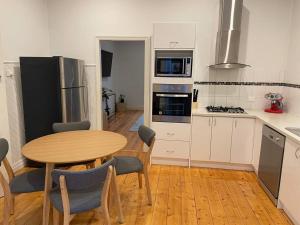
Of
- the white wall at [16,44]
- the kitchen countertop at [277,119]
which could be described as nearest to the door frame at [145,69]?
the kitchen countertop at [277,119]

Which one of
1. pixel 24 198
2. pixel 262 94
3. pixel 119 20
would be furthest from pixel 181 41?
pixel 24 198

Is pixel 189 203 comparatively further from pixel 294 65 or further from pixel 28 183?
pixel 294 65

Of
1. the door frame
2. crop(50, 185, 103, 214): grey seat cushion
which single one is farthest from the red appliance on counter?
crop(50, 185, 103, 214): grey seat cushion

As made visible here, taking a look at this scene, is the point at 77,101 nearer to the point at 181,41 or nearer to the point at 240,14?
the point at 181,41

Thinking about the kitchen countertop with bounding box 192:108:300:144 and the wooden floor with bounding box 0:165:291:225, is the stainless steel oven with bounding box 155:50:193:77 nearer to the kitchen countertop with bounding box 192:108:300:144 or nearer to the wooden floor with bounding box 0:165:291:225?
the kitchen countertop with bounding box 192:108:300:144

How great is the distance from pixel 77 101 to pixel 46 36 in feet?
4.46

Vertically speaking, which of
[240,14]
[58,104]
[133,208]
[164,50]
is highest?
[240,14]

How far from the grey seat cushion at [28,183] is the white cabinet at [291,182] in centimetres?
235

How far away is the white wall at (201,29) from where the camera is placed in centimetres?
363

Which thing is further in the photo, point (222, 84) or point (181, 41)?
point (222, 84)

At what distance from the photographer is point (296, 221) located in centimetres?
223

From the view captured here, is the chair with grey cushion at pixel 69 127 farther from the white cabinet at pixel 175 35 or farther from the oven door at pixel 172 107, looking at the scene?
the white cabinet at pixel 175 35

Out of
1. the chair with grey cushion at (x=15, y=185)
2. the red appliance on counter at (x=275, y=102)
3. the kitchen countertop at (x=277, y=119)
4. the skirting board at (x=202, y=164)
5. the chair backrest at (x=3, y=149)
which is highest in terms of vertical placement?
the red appliance on counter at (x=275, y=102)

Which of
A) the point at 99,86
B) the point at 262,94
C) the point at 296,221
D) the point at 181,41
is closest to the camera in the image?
the point at 296,221
